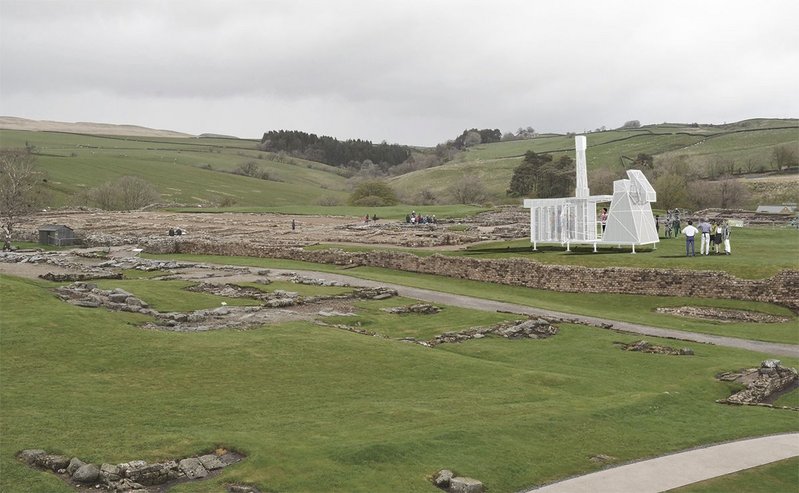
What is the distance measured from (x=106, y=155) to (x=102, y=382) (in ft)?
594

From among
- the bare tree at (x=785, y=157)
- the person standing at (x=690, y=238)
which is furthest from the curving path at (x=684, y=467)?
the bare tree at (x=785, y=157)

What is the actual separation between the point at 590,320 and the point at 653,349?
6783 mm

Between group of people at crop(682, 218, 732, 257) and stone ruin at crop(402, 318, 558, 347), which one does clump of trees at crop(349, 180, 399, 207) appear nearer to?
group of people at crop(682, 218, 732, 257)

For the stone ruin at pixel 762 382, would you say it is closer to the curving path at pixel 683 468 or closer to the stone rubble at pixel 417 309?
the curving path at pixel 683 468

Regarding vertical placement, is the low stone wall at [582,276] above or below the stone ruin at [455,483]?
above

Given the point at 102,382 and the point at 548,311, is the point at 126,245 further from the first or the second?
the point at 102,382

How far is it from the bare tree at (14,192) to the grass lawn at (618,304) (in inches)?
1657

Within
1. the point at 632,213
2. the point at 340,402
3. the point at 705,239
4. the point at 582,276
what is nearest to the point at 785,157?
the point at 632,213

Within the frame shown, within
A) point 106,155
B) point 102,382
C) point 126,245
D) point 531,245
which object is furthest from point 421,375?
point 106,155

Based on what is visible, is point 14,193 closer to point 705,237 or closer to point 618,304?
point 618,304

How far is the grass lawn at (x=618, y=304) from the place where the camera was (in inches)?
1357

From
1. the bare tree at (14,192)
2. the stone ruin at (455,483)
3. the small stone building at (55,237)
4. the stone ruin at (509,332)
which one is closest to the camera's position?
the stone ruin at (455,483)

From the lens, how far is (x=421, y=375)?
79.4ft

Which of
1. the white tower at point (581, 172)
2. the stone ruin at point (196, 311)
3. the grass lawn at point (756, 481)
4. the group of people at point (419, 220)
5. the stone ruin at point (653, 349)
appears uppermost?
the white tower at point (581, 172)
